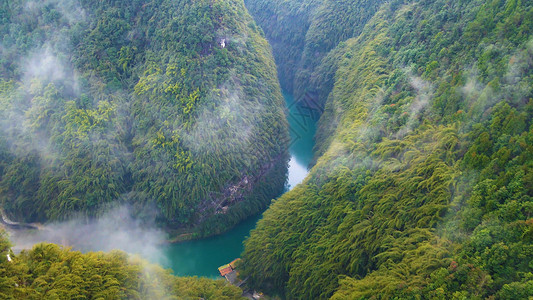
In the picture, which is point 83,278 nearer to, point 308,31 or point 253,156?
point 253,156

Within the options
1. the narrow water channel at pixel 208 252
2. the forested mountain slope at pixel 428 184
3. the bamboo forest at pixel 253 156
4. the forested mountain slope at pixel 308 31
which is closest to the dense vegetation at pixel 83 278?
the bamboo forest at pixel 253 156

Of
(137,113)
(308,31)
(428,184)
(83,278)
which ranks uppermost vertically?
(308,31)

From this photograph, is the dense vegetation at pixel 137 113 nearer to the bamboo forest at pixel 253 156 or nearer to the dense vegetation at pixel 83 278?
the bamboo forest at pixel 253 156

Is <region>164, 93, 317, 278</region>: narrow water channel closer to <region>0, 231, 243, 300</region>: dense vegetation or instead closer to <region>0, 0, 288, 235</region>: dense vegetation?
<region>0, 0, 288, 235</region>: dense vegetation

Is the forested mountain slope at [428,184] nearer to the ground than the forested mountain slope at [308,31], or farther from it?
nearer to the ground

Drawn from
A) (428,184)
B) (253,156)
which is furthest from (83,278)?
(428,184)

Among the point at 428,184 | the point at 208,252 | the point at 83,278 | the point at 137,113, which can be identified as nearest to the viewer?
the point at 83,278

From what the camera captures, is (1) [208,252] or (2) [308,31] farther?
(2) [308,31]
